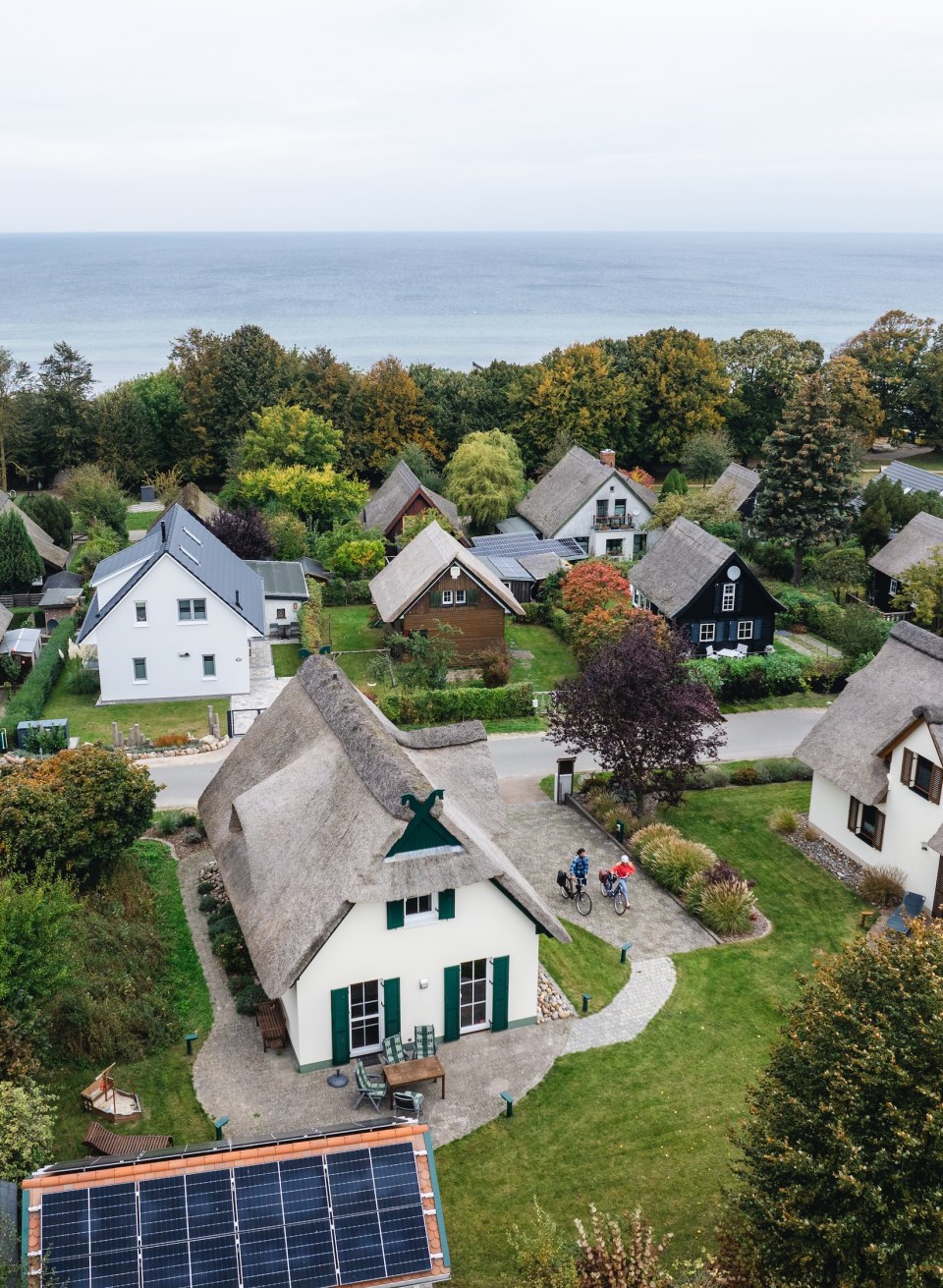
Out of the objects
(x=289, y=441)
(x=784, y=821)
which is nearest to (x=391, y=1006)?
(x=784, y=821)

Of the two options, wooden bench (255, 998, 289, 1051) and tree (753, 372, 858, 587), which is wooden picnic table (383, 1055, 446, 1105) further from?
tree (753, 372, 858, 587)

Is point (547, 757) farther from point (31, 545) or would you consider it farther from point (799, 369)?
point (799, 369)

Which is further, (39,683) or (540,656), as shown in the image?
(540,656)

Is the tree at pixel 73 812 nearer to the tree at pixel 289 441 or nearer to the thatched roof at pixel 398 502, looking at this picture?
the thatched roof at pixel 398 502

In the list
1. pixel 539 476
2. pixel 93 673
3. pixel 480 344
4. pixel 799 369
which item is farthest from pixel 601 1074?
pixel 480 344

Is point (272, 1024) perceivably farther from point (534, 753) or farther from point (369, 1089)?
point (534, 753)

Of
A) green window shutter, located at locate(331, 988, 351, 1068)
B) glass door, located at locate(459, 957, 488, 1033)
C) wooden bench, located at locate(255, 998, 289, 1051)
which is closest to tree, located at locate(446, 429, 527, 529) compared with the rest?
glass door, located at locate(459, 957, 488, 1033)
